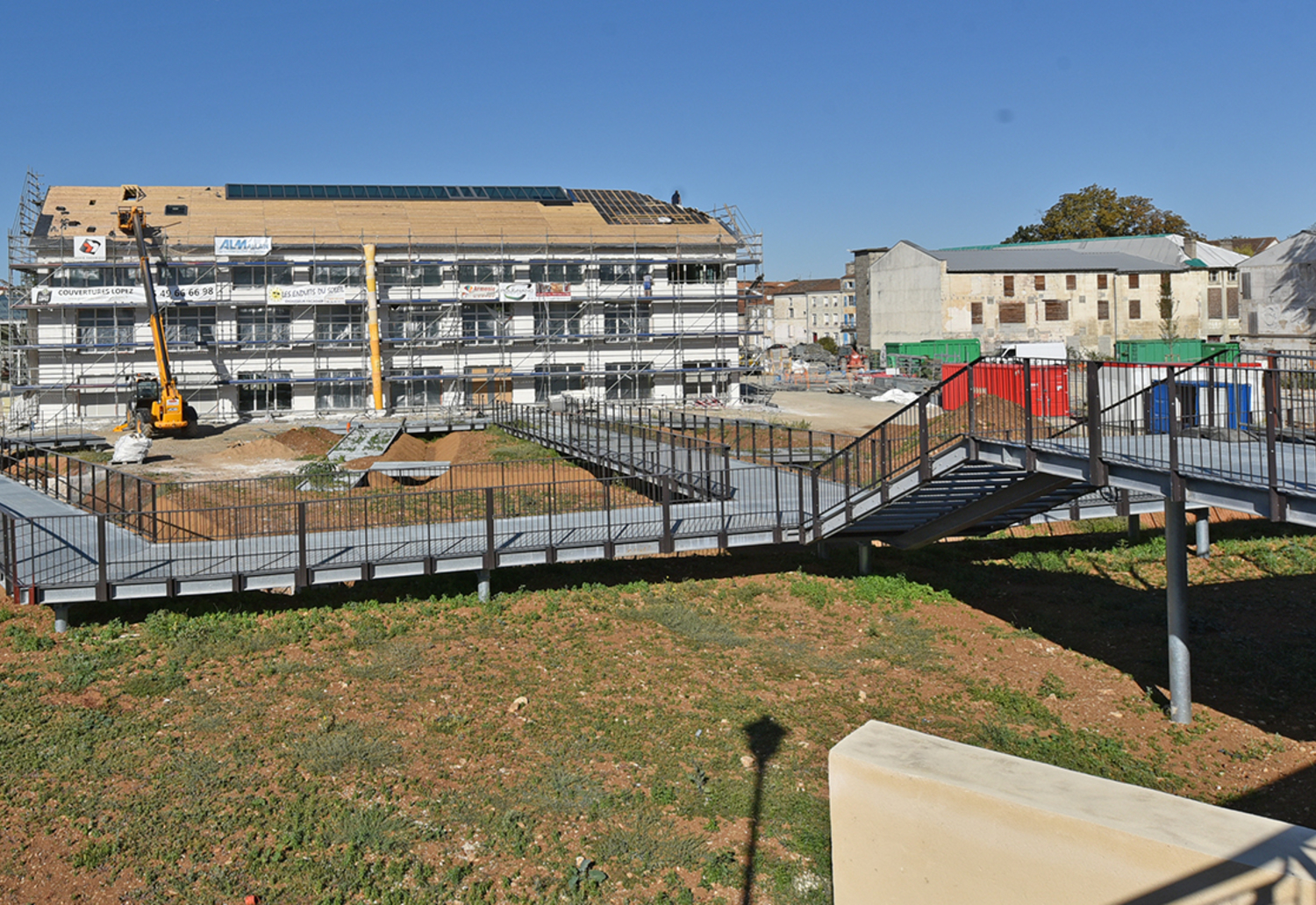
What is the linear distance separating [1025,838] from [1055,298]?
63.9 meters

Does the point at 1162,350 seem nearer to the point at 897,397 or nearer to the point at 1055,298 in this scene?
the point at 1055,298

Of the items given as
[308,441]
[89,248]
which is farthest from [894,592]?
[89,248]

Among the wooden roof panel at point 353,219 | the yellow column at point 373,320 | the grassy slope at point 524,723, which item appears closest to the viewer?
the grassy slope at point 524,723

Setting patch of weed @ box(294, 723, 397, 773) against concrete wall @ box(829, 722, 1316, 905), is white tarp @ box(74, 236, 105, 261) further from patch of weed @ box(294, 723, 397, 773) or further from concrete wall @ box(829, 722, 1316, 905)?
concrete wall @ box(829, 722, 1316, 905)

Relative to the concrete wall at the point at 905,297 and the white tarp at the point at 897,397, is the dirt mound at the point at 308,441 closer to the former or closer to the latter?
the white tarp at the point at 897,397

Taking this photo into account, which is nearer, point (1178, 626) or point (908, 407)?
point (1178, 626)

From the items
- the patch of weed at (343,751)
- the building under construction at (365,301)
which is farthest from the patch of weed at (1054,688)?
the building under construction at (365,301)

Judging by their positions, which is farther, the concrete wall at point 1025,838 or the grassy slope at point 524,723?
the grassy slope at point 524,723

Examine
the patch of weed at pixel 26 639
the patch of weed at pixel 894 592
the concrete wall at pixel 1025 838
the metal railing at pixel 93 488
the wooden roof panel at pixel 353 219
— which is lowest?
the patch of weed at pixel 894 592

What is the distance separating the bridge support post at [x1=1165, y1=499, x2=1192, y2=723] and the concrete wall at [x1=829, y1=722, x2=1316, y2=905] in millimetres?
7562

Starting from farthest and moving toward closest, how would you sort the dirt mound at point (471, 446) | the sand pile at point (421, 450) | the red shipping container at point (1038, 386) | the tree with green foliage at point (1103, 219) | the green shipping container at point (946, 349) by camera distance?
1. the tree with green foliage at point (1103, 219)
2. the green shipping container at point (946, 349)
3. the dirt mound at point (471, 446)
4. the sand pile at point (421, 450)
5. the red shipping container at point (1038, 386)

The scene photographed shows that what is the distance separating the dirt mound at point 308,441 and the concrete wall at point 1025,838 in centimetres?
3292

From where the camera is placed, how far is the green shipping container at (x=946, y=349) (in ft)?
193

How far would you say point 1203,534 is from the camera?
2095 cm
